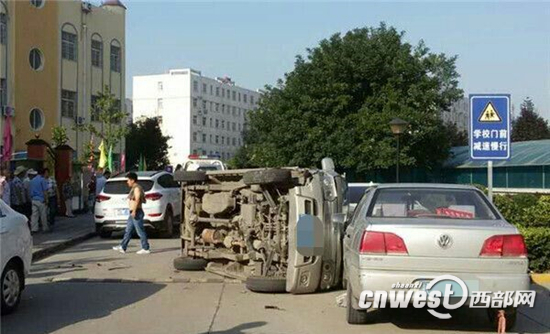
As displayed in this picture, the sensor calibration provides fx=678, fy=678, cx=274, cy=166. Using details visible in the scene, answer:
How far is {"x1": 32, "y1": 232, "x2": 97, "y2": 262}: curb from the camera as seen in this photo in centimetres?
1360

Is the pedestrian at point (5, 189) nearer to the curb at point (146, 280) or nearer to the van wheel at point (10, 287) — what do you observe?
the curb at point (146, 280)

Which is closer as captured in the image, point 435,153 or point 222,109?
point 435,153

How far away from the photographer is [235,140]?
131 metres

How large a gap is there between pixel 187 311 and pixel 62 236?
9.89m

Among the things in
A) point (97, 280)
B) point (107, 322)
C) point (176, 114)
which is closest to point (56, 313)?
point (107, 322)

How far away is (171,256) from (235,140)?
11731 centimetres

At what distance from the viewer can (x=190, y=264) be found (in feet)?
37.4

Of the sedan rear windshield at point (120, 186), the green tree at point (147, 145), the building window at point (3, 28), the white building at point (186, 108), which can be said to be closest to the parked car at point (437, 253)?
the sedan rear windshield at point (120, 186)

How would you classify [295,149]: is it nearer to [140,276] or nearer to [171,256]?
[171,256]

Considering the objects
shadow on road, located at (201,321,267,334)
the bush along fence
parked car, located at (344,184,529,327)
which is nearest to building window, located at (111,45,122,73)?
the bush along fence

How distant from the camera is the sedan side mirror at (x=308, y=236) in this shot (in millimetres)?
8781

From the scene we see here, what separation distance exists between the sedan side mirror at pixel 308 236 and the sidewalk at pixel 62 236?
6821mm

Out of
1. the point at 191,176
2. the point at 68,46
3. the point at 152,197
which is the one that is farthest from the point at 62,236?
the point at 68,46

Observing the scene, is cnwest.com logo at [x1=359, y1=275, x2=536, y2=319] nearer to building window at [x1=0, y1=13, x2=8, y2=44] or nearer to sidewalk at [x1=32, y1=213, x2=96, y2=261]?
sidewalk at [x1=32, y1=213, x2=96, y2=261]
